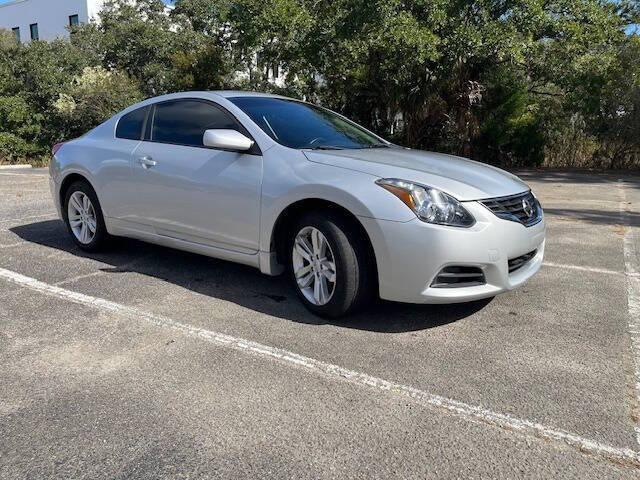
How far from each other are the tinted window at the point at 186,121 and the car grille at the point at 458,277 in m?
1.96

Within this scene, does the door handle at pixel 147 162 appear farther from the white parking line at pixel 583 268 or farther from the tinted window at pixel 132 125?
the white parking line at pixel 583 268

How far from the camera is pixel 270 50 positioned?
16406 millimetres

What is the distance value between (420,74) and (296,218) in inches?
483

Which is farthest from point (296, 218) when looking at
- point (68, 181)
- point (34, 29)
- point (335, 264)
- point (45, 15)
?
point (34, 29)

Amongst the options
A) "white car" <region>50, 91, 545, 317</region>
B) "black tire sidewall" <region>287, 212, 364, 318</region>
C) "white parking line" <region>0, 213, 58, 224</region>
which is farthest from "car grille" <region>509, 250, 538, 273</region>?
"white parking line" <region>0, 213, 58, 224</region>

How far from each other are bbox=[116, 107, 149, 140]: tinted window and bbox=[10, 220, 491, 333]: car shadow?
113 cm

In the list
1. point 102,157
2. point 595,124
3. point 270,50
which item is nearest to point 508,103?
point 595,124

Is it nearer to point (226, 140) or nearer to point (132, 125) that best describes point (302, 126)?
point (226, 140)

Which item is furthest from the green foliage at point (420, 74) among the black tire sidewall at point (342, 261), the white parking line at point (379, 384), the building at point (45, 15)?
the building at point (45, 15)

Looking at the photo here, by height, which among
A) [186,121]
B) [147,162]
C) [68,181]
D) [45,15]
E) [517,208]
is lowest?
[68,181]

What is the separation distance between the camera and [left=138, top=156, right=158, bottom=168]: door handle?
4921mm

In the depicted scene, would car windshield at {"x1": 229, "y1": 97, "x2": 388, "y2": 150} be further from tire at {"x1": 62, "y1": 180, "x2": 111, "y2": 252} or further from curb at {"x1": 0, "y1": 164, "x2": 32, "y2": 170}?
curb at {"x1": 0, "y1": 164, "x2": 32, "y2": 170}

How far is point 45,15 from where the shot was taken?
4544 cm

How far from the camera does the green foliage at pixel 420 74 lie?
42.8ft
